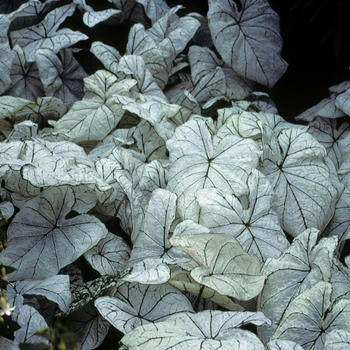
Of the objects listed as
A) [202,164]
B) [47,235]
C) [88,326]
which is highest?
[202,164]

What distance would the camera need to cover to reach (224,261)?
3.79 feet

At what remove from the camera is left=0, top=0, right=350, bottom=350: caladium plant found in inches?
42.4

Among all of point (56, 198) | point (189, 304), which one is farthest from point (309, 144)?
point (56, 198)

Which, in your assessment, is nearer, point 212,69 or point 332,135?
point 332,135

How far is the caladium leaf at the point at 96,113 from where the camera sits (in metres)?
1.61

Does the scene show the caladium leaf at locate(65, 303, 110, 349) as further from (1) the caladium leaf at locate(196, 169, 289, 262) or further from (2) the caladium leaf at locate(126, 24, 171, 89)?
(2) the caladium leaf at locate(126, 24, 171, 89)

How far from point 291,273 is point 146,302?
32cm

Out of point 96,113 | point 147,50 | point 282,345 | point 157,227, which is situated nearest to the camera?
point 282,345

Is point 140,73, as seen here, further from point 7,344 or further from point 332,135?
point 7,344

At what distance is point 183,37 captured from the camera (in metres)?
1.91

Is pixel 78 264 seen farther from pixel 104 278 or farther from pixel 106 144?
pixel 106 144

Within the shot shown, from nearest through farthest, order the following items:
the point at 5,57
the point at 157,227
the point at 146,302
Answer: the point at 146,302, the point at 157,227, the point at 5,57

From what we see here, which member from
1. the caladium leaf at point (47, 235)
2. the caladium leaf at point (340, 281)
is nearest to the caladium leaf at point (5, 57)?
the caladium leaf at point (47, 235)

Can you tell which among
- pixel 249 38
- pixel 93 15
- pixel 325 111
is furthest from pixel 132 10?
pixel 325 111
